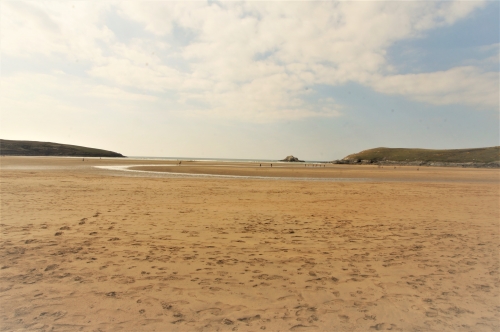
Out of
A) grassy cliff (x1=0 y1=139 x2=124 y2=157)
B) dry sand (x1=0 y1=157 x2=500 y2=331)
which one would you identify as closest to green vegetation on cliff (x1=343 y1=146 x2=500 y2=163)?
dry sand (x1=0 y1=157 x2=500 y2=331)

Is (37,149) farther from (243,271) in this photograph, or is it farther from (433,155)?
(433,155)

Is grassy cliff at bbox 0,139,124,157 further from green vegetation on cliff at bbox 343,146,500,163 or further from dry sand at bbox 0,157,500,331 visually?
green vegetation on cliff at bbox 343,146,500,163

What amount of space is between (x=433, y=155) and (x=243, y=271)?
12498 centimetres

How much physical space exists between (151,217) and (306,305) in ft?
24.3

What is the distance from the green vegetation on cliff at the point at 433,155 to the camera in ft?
297

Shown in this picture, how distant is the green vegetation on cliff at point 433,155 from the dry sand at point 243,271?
10199 centimetres

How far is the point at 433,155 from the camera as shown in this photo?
108 meters

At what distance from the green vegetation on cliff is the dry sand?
10199 cm

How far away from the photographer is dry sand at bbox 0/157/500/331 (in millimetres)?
4254

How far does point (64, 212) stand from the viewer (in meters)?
10.7

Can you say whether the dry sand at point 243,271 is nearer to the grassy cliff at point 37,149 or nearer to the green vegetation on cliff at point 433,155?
the green vegetation on cliff at point 433,155

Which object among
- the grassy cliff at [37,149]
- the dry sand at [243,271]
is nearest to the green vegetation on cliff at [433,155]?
the dry sand at [243,271]

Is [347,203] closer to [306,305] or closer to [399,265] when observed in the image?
[399,265]

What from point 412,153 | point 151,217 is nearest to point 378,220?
point 151,217
